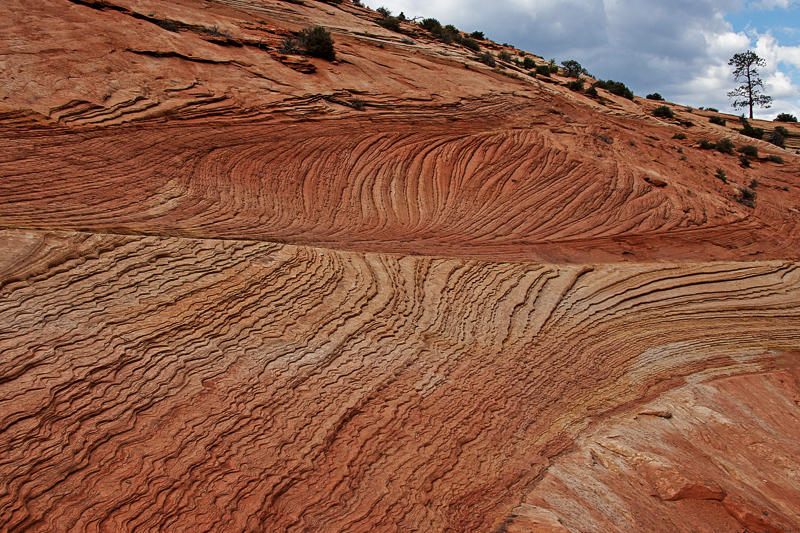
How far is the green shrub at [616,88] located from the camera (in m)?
27.6

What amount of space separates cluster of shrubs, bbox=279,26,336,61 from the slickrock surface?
510 mm

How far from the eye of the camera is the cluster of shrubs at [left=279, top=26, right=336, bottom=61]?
1606 centimetres

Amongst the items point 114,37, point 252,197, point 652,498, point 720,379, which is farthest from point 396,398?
point 114,37

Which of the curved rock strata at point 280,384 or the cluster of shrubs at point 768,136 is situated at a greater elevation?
the cluster of shrubs at point 768,136

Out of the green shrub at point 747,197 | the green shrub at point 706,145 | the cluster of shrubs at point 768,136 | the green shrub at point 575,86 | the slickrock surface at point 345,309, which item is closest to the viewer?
the slickrock surface at point 345,309

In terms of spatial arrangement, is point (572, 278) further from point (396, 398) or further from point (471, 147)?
point (471, 147)

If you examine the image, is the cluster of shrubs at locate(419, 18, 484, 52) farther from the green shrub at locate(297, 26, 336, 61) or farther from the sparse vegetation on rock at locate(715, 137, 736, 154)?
the sparse vegetation on rock at locate(715, 137, 736, 154)

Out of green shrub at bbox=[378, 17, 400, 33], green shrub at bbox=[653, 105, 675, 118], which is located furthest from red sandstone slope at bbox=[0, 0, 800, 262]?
green shrub at bbox=[653, 105, 675, 118]

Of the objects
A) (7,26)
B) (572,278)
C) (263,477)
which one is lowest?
(263,477)

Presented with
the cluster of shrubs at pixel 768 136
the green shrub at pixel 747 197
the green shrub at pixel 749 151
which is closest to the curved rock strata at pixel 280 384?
the green shrub at pixel 747 197

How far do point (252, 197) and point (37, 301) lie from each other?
19.3 feet

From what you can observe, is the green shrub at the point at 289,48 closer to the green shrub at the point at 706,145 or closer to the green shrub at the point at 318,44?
the green shrub at the point at 318,44

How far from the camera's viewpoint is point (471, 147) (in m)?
15.1

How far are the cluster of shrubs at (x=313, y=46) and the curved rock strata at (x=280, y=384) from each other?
1090 cm
